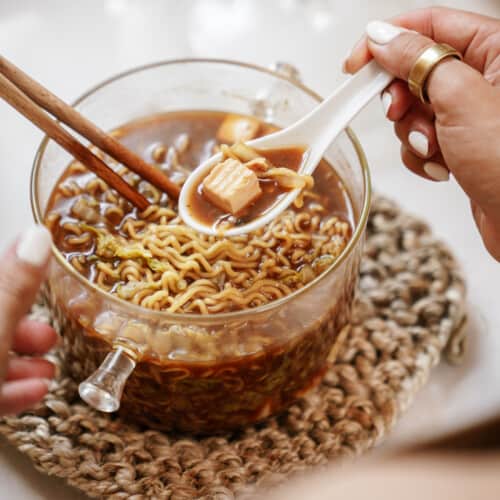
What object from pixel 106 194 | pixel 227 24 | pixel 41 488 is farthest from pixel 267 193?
pixel 227 24

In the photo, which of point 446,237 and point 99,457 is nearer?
point 99,457

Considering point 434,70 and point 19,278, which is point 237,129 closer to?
point 434,70

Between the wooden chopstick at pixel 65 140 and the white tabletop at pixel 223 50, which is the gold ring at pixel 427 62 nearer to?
the wooden chopstick at pixel 65 140

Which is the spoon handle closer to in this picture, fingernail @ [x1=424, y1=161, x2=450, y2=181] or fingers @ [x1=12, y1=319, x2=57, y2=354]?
fingernail @ [x1=424, y1=161, x2=450, y2=181]

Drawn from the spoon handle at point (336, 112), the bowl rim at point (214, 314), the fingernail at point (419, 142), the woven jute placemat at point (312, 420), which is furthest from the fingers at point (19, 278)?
the fingernail at point (419, 142)

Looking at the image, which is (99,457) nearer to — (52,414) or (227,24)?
(52,414)

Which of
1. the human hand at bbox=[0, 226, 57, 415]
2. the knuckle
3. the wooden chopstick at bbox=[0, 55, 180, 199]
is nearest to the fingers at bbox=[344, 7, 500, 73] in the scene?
the knuckle
